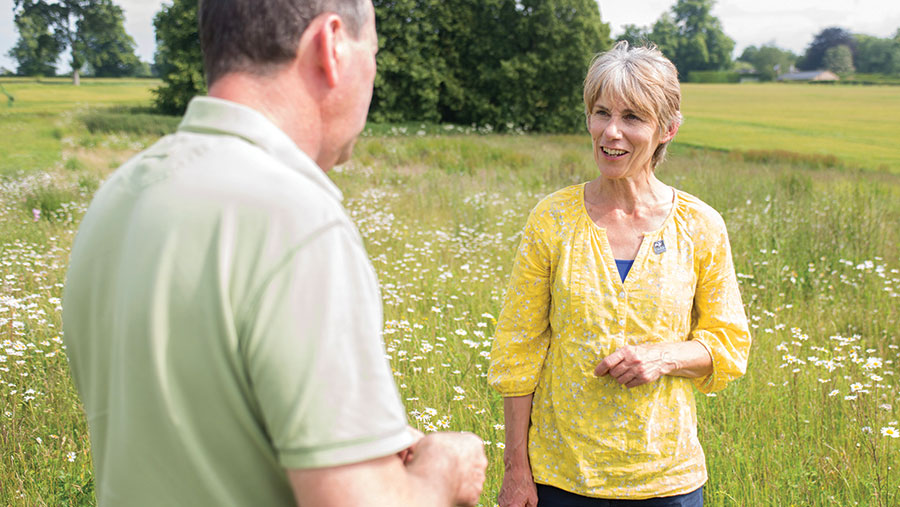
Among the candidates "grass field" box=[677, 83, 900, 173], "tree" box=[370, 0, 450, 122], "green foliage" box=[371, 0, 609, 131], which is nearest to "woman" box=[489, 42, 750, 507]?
"grass field" box=[677, 83, 900, 173]

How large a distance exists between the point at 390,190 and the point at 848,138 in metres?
17.4

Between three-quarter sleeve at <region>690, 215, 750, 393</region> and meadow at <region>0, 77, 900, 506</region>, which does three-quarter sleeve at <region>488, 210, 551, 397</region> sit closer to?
three-quarter sleeve at <region>690, 215, 750, 393</region>

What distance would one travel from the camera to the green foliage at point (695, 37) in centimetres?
6300

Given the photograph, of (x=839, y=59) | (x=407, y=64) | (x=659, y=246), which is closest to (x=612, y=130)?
(x=659, y=246)

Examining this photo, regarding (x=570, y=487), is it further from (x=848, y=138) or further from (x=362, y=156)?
(x=848, y=138)

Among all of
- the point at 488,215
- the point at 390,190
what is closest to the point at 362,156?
the point at 390,190

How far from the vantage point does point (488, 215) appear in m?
9.05

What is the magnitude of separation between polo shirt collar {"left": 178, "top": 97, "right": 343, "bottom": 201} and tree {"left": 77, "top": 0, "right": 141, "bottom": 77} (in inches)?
1445

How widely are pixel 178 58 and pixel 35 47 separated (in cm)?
730

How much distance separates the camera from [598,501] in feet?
7.54

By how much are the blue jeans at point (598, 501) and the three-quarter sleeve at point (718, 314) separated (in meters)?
0.38

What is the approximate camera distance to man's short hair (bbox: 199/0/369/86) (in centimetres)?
108

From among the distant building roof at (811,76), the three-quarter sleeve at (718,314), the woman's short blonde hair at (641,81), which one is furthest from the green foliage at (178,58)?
the three-quarter sleeve at (718,314)

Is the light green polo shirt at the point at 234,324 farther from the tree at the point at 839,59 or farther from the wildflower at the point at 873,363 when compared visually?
the tree at the point at 839,59
